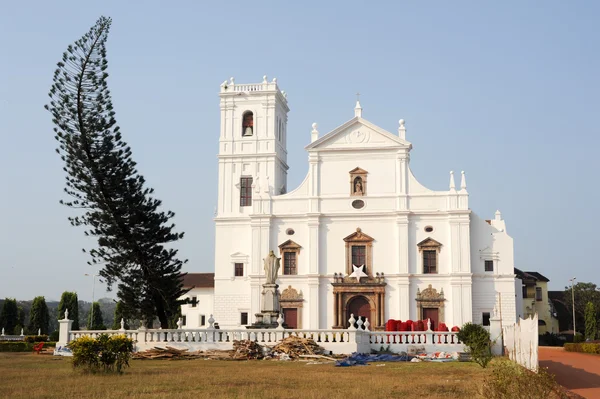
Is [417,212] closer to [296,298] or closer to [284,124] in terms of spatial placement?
[296,298]

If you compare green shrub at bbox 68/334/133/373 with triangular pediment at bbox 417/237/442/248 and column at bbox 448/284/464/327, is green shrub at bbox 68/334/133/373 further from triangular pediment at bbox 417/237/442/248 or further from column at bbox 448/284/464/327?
triangular pediment at bbox 417/237/442/248

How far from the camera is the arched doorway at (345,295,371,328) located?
40719mm

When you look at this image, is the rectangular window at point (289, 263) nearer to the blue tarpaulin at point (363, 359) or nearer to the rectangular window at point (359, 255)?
the rectangular window at point (359, 255)

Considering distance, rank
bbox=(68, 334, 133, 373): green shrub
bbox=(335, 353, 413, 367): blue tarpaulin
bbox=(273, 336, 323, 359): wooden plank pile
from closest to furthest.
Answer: bbox=(68, 334, 133, 373): green shrub, bbox=(335, 353, 413, 367): blue tarpaulin, bbox=(273, 336, 323, 359): wooden plank pile

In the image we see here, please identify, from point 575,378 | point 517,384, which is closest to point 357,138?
point 575,378

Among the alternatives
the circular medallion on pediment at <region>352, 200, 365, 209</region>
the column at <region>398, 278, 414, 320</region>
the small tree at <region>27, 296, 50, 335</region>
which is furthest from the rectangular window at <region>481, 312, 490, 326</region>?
the small tree at <region>27, 296, 50, 335</region>

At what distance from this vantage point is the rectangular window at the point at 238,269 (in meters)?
42.8

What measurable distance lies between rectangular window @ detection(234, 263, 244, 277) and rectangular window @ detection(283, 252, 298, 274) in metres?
2.71

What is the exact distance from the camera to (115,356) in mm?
16516

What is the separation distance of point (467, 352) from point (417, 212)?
664 inches

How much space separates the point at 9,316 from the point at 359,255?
32509 millimetres

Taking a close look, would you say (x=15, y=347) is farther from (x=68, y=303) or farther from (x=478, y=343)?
(x=478, y=343)

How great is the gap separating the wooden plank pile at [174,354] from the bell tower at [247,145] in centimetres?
2016

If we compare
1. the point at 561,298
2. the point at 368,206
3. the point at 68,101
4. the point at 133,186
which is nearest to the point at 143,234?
the point at 133,186
